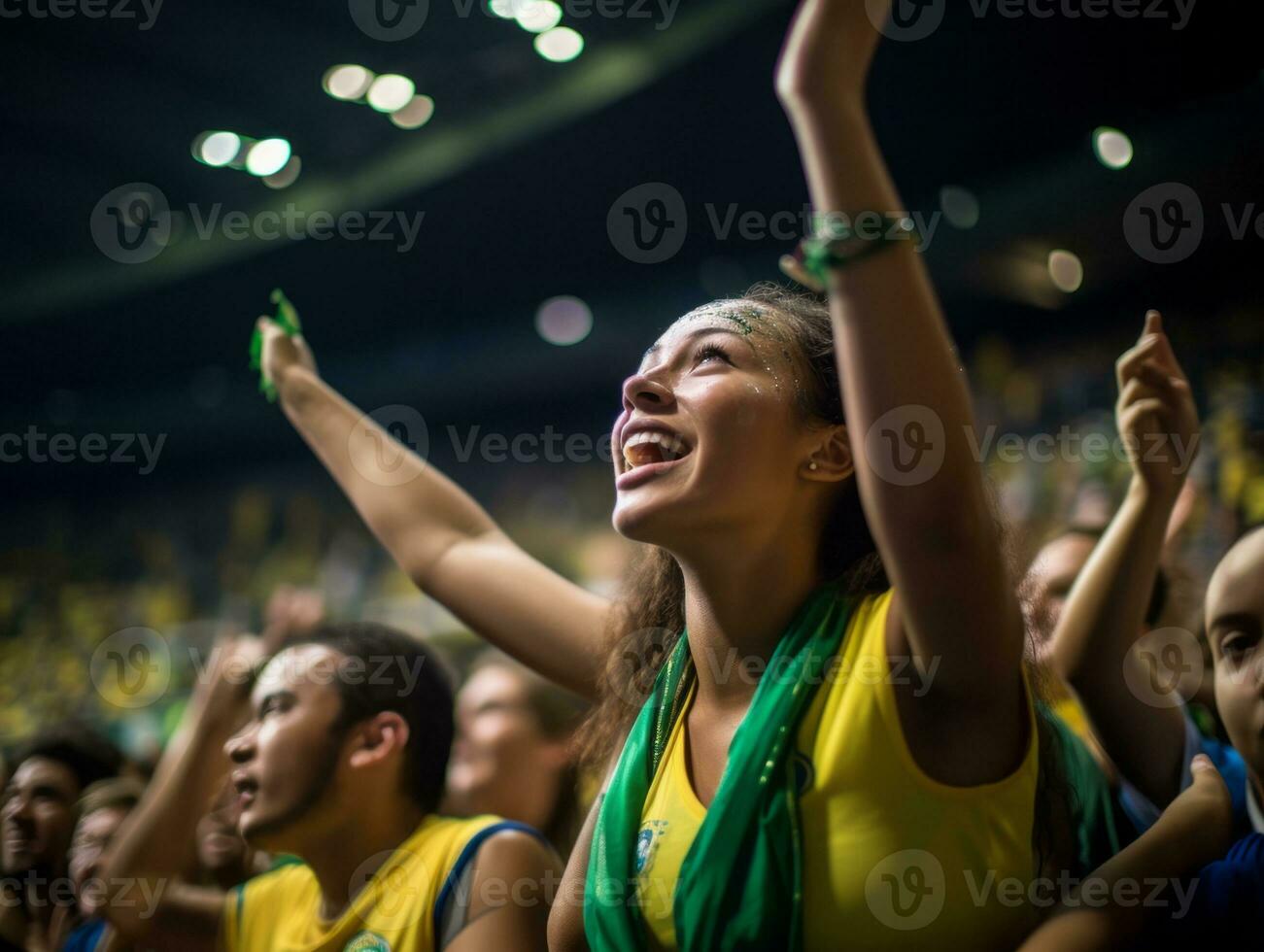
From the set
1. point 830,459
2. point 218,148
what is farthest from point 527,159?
point 830,459

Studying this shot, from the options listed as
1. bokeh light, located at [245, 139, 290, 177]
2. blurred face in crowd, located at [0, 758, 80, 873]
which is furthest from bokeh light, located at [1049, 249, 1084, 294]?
blurred face in crowd, located at [0, 758, 80, 873]

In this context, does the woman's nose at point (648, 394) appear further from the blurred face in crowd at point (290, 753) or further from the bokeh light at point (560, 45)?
the bokeh light at point (560, 45)

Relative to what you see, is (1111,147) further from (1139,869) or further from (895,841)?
(895,841)

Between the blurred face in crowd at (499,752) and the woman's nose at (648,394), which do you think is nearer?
the woman's nose at (648,394)

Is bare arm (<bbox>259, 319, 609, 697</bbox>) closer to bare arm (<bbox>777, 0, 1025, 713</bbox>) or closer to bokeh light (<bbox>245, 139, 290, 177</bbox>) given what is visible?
bare arm (<bbox>777, 0, 1025, 713</bbox>)

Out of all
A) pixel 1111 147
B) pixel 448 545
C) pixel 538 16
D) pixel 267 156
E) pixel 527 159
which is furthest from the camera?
pixel 267 156

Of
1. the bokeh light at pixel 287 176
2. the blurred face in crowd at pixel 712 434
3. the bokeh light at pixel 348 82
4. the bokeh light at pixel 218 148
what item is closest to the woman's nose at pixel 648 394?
the blurred face in crowd at pixel 712 434

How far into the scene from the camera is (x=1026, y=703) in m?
0.93

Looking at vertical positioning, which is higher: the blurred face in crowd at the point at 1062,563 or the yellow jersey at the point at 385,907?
the blurred face in crowd at the point at 1062,563

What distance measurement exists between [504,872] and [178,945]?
26.5 inches

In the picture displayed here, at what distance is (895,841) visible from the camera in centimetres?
88

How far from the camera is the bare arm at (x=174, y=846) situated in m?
1.70

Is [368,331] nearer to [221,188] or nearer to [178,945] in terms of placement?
[221,188]

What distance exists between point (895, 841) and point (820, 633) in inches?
8.0
